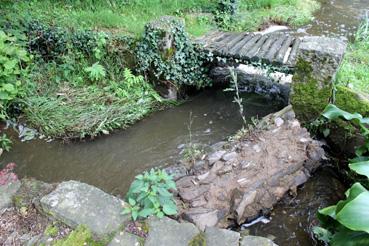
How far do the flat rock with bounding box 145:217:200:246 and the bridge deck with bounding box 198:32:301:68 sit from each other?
3481mm

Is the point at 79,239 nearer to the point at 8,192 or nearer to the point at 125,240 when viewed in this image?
the point at 125,240

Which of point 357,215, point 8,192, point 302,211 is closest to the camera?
point 357,215

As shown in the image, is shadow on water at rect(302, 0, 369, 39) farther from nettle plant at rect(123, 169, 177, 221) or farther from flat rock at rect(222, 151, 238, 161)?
nettle plant at rect(123, 169, 177, 221)

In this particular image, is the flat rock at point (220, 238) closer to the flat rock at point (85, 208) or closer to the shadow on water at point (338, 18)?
the flat rock at point (85, 208)

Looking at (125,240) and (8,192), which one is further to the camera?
(8,192)

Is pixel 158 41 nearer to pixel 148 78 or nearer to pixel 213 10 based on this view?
pixel 148 78

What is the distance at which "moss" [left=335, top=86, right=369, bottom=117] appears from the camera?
3.75 m

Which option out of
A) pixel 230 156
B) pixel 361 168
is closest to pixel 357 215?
pixel 361 168

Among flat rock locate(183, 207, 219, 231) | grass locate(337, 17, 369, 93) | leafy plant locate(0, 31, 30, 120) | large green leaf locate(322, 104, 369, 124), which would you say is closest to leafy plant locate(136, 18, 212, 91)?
leafy plant locate(0, 31, 30, 120)

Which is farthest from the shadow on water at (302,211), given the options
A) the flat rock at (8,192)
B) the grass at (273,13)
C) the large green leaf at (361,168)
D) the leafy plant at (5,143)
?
the grass at (273,13)

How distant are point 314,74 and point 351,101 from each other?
501mm

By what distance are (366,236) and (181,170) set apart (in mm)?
1762

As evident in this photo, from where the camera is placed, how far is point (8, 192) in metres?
2.32

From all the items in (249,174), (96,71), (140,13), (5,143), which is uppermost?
(140,13)
